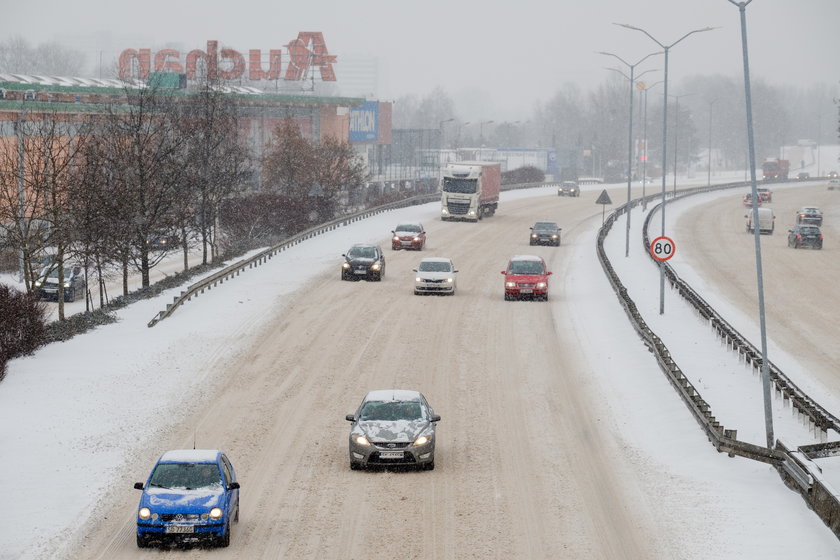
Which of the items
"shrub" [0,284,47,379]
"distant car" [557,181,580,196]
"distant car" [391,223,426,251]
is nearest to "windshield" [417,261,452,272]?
"distant car" [391,223,426,251]

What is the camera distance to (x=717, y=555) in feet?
64.2

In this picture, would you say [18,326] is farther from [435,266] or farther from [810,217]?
[810,217]

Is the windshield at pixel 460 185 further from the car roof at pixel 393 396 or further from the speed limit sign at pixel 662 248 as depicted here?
the car roof at pixel 393 396

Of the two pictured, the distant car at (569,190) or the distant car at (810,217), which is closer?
the distant car at (810,217)

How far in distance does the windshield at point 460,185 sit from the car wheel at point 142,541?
202ft

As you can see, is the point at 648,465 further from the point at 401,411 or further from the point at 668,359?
the point at 668,359

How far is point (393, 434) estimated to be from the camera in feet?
78.1

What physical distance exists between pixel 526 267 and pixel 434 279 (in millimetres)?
3701

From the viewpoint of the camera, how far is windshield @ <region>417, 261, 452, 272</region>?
48656 millimetres

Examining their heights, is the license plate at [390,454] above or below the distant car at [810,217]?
below

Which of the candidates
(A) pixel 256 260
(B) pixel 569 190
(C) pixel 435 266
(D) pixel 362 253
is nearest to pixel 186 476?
(C) pixel 435 266

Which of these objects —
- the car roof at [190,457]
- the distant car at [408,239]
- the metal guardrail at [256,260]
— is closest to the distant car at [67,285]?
the metal guardrail at [256,260]

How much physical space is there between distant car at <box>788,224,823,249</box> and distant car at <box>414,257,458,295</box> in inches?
1430

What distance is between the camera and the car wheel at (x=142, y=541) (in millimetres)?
18984
